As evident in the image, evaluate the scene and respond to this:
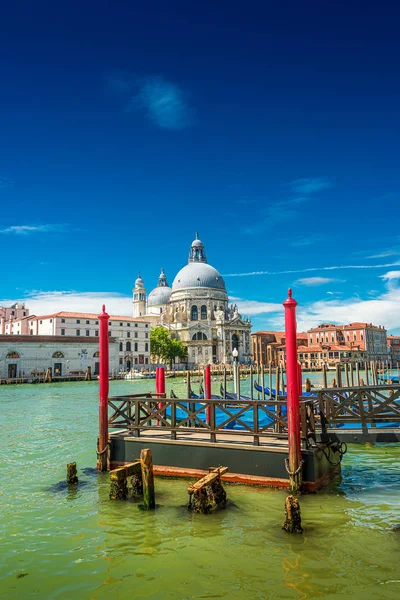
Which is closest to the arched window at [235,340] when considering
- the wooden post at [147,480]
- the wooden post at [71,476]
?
the wooden post at [71,476]

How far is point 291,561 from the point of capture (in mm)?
6098

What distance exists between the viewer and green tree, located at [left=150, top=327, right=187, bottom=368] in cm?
7725

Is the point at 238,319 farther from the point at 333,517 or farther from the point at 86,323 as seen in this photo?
the point at 333,517

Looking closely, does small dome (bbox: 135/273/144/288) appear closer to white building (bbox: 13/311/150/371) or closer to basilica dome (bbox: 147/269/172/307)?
basilica dome (bbox: 147/269/172/307)

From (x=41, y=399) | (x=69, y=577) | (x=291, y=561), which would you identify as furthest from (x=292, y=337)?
(x=41, y=399)

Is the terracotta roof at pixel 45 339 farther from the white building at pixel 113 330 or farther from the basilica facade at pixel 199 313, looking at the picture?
the basilica facade at pixel 199 313

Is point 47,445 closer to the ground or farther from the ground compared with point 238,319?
closer to the ground

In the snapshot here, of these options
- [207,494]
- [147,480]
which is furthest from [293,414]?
[147,480]

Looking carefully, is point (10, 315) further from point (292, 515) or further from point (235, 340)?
point (292, 515)

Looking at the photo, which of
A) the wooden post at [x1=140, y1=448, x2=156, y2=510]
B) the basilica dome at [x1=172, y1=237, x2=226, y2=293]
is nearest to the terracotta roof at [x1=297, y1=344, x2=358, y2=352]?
the basilica dome at [x1=172, y1=237, x2=226, y2=293]

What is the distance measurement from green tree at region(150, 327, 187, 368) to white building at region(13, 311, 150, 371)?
8.06ft

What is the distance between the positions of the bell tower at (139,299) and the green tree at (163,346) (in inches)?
794

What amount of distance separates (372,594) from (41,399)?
2895 cm

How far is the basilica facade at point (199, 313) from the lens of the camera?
289 feet
